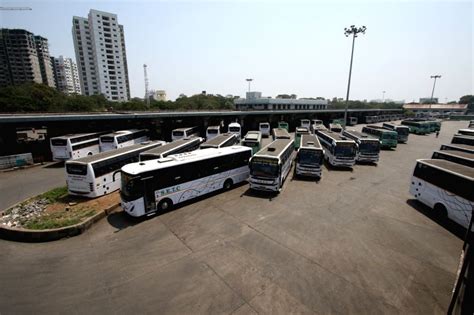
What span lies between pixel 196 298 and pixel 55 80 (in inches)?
Result: 6103

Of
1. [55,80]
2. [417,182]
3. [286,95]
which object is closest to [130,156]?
[417,182]

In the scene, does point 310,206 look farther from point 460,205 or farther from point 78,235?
point 78,235

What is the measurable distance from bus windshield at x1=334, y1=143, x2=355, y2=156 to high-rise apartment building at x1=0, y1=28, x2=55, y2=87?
129 m

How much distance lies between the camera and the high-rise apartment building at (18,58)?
91.8m

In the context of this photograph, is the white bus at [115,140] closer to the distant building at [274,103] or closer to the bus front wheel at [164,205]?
the bus front wheel at [164,205]

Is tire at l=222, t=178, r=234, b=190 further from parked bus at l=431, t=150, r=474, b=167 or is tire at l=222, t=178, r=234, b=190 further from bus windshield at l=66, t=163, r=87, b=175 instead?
parked bus at l=431, t=150, r=474, b=167

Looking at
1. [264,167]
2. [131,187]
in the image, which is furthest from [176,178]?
[264,167]

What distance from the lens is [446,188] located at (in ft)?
33.4

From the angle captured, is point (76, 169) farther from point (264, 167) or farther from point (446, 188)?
point (446, 188)

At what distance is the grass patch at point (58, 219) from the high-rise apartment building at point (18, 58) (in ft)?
401

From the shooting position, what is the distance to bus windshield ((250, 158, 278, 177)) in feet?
42.3

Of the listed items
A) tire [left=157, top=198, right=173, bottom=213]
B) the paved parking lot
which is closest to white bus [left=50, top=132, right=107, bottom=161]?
the paved parking lot

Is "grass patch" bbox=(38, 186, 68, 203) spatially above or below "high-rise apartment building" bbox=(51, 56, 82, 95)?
below

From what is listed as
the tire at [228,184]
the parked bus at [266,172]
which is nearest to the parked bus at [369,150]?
the parked bus at [266,172]
